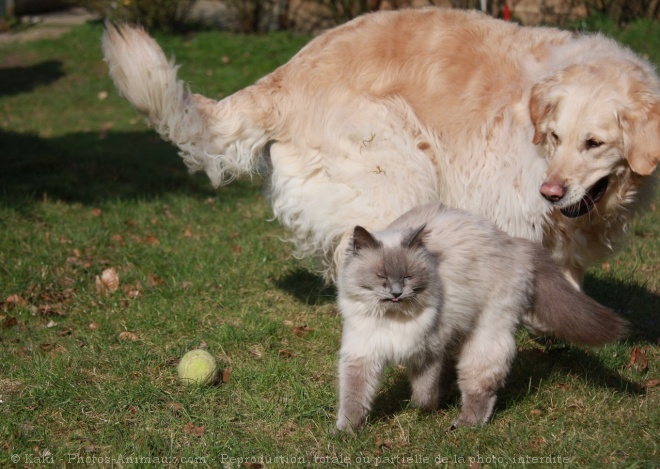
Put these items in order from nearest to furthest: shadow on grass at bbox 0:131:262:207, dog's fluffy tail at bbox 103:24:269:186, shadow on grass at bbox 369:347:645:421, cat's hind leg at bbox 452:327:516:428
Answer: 1. cat's hind leg at bbox 452:327:516:428
2. shadow on grass at bbox 369:347:645:421
3. dog's fluffy tail at bbox 103:24:269:186
4. shadow on grass at bbox 0:131:262:207

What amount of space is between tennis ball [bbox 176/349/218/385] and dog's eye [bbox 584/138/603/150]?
2.47 meters

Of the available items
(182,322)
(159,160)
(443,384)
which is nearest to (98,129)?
(159,160)

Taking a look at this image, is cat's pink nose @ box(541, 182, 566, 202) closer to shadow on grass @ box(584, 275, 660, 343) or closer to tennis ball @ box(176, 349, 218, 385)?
shadow on grass @ box(584, 275, 660, 343)

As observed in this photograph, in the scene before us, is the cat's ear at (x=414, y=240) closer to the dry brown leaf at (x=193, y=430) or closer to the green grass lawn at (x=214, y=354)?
the green grass lawn at (x=214, y=354)

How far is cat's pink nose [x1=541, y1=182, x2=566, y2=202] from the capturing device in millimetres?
4289

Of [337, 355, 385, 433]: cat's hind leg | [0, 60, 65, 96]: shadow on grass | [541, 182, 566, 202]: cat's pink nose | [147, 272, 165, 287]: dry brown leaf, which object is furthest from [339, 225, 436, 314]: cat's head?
[0, 60, 65, 96]: shadow on grass

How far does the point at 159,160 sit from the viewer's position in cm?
Answer: 1008

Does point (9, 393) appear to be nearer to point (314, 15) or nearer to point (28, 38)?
point (314, 15)

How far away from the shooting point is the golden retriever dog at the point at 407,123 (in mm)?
4762

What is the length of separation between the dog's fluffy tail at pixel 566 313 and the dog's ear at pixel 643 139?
76 centimetres

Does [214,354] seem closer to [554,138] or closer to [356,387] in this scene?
[356,387]

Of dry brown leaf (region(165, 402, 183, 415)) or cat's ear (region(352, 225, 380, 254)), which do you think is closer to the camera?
cat's ear (region(352, 225, 380, 254))

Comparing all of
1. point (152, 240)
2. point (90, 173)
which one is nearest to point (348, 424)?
point (152, 240)

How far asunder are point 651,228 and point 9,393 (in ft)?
18.5
